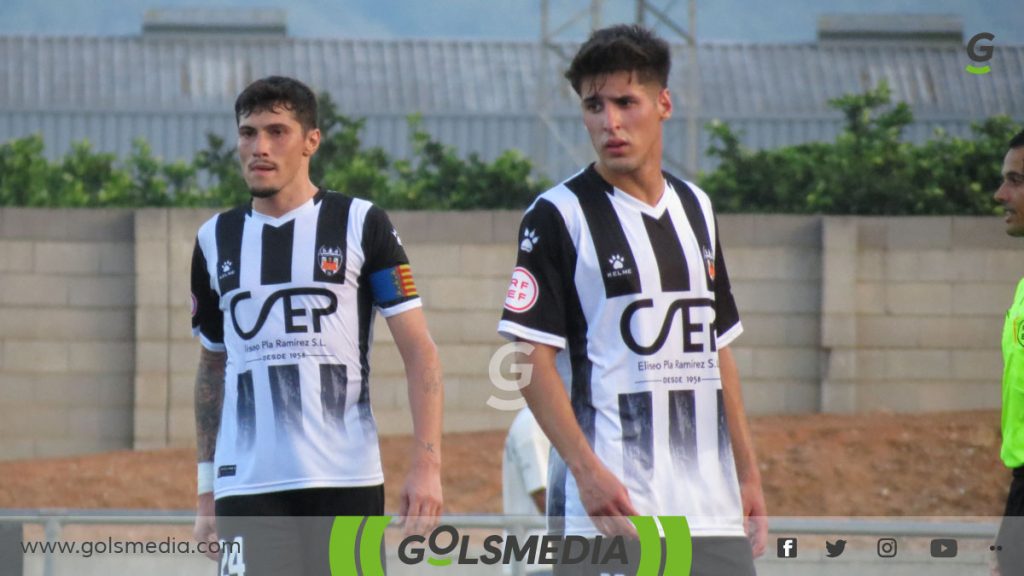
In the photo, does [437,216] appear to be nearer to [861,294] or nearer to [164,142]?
[861,294]

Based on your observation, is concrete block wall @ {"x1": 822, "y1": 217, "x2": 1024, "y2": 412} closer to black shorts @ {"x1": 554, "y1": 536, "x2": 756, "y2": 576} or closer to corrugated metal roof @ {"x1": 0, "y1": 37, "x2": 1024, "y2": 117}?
black shorts @ {"x1": 554, "y1": 536, "x2": 756, "y2": 576}

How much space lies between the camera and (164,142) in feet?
121

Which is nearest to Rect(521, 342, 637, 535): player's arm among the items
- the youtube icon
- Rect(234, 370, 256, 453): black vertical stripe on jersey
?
Rect(234, 370, 256, 453): black vertical stripe on jersey

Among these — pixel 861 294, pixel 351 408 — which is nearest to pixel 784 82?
pixel 861 294

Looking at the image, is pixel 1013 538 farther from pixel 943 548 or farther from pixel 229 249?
pixel 229 249

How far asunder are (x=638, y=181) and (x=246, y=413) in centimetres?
156

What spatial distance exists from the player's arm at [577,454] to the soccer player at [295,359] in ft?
2.84

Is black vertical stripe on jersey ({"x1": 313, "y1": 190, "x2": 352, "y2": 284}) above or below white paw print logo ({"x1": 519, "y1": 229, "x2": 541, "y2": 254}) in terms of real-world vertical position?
above

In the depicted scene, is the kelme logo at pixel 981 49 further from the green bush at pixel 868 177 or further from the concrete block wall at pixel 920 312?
the concrete block wall at pixel 920 312

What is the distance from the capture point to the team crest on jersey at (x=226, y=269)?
522cm

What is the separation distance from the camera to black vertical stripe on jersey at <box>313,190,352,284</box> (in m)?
5.15

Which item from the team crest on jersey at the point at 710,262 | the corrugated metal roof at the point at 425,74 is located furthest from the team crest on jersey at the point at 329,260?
the corrugated metal roof at the point at 425,74

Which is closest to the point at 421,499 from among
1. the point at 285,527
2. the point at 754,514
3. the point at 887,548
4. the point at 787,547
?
the point at 285,527

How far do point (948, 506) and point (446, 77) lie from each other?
26802 millimetres
